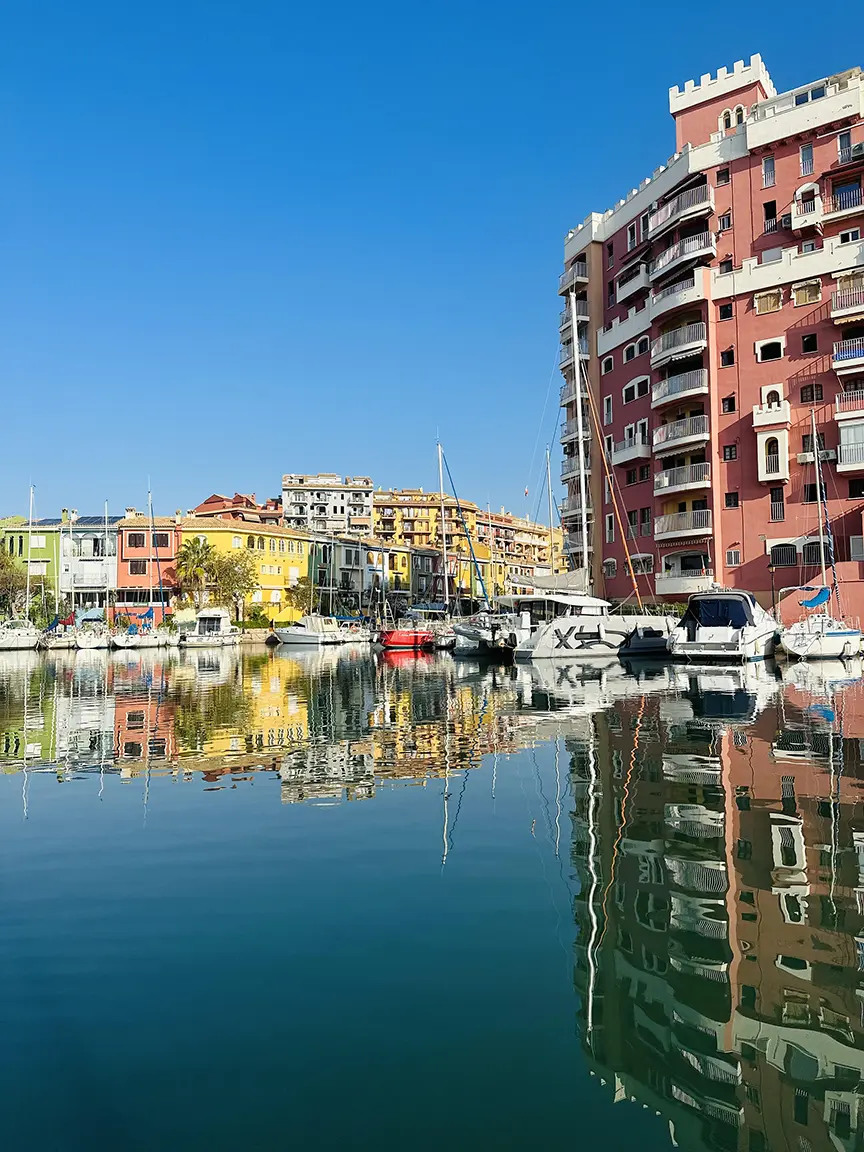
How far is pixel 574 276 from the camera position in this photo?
2564 inches

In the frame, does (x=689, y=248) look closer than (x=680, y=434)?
Yes

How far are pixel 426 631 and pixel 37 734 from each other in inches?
2044

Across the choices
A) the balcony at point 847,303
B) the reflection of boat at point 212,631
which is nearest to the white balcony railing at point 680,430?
the balcony at point 847,303

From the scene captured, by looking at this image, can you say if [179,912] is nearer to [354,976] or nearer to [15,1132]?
[354,976]

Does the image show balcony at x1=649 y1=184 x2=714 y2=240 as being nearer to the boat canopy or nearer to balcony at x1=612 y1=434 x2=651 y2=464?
balcony at x1=612 y1=434 x2=651 y2=464

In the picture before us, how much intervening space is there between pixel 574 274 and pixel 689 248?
1375cm

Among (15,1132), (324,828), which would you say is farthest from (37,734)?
(15,1132)

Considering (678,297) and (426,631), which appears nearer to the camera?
(678,297)

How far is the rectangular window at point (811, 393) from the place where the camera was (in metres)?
48.8

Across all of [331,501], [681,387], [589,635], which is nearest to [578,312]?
[681,387]

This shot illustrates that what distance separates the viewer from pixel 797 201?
49438 millimetres

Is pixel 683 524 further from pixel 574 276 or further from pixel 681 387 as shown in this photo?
pixel 574 276

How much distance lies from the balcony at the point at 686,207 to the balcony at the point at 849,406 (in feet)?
45.5

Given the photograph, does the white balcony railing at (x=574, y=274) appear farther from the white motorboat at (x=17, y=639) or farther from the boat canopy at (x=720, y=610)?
the white motorboat at (x=17, y=639)
